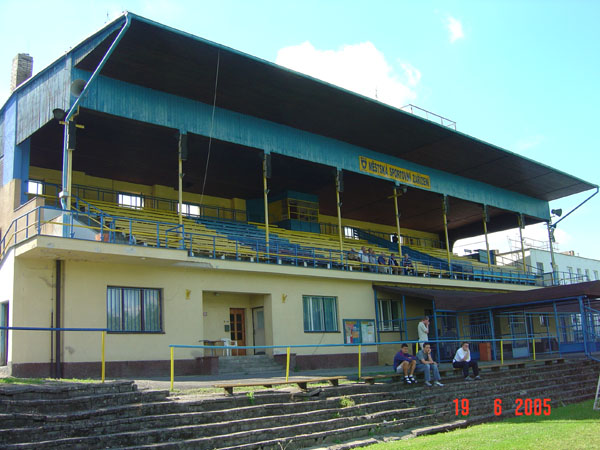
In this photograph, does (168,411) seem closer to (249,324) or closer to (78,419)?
(78,419)

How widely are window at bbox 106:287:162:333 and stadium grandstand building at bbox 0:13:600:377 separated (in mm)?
48

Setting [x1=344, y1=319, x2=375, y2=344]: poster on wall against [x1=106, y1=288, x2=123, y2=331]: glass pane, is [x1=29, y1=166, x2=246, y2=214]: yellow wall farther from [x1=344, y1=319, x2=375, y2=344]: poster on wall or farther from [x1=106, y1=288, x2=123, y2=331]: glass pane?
[x1=344, y1=319, x2=375, y2=344]: poster on wall

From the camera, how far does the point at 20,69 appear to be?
2341 cm

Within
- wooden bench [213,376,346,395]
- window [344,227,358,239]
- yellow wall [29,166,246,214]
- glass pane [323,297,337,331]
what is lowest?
wooden bench [213,376,346,395]

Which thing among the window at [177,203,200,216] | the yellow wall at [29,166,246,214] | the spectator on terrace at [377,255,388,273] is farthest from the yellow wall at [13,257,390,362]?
the yellow wall at [29,166,246,214]

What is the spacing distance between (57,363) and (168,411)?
6921mm

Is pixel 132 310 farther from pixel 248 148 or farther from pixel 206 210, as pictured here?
pixel 206 210

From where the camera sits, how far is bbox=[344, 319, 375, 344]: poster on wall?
83.9ft

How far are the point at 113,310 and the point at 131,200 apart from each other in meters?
9.29

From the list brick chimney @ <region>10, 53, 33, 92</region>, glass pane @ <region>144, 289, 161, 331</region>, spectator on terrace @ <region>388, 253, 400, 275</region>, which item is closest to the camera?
glass pane @ <region>144, 289, 161, 331</region>

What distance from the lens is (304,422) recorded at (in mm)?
12797

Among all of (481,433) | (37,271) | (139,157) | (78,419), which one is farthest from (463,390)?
(139,157)

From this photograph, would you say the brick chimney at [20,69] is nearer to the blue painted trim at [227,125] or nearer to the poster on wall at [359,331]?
the blue painted trim at [227,125]

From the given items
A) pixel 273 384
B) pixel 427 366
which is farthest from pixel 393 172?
pixel 273 384
